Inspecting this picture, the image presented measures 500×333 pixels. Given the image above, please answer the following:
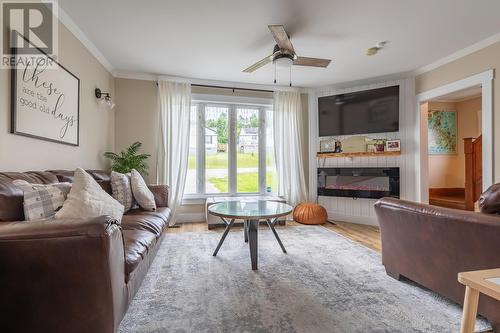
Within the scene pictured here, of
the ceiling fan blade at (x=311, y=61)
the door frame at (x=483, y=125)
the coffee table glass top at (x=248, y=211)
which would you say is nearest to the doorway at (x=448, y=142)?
the door frame at (x=483, y=125)

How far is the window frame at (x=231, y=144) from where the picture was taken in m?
4.35

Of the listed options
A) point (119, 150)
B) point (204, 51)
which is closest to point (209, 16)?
point (204, 51)

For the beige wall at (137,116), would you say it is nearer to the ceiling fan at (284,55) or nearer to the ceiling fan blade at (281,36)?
the ceiling fan at (284,55)

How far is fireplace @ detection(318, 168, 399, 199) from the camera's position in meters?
4.08

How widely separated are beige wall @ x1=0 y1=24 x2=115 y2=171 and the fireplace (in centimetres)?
359

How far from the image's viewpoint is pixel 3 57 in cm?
178

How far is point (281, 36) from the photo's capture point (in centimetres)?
230

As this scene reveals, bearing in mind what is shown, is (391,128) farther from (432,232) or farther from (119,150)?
→ (119,150)

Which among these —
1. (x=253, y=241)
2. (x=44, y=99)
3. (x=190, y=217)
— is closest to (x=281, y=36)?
(x=253, y=241)

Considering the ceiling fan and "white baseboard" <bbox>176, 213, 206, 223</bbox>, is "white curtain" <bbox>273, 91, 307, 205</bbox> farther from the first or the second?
the ceiling fan

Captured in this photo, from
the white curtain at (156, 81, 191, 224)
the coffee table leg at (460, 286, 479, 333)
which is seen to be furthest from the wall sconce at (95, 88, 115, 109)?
the coffee table leg at (460, 286, 479, 333)

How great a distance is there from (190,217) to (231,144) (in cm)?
146

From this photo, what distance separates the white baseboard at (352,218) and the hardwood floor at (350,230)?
13 centimetres

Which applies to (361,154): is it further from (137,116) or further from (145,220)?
(137,116)
